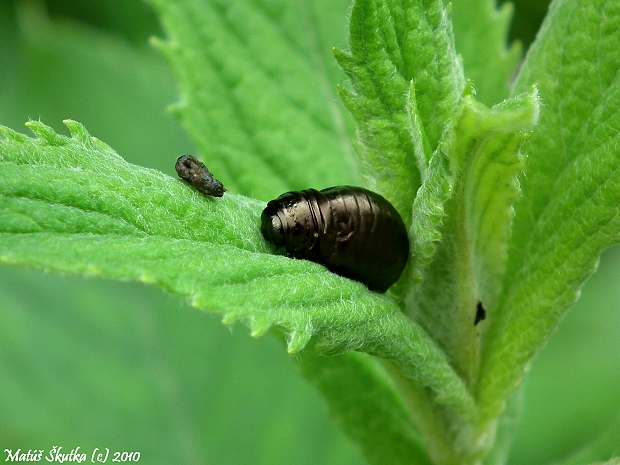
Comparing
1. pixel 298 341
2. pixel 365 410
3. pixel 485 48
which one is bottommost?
pixel 298 341

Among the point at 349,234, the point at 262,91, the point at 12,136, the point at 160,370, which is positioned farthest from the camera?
the point at 160,370

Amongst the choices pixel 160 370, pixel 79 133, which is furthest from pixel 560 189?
pixel 160 370

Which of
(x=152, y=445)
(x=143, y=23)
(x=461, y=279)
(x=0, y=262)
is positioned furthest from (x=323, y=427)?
(x=143, y=23)

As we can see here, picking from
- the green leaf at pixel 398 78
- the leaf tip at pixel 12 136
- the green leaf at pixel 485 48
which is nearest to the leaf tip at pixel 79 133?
the leaf tip at pixel 12 136

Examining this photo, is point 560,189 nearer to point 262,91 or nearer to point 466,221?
point 466,221

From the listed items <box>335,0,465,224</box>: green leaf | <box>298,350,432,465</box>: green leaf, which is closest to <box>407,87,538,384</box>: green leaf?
<box>335,0,465,224</box>: green leaf

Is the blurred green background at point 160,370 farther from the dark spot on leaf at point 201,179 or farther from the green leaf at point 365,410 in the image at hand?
the dark spot on leaf at point 201,179
